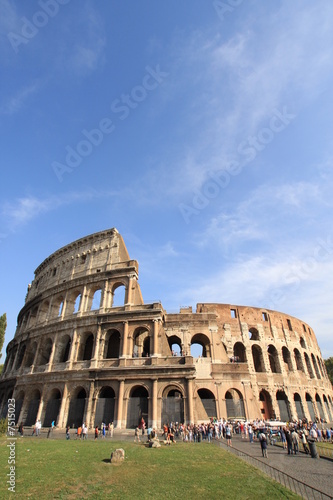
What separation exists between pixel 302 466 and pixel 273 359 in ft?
76.2

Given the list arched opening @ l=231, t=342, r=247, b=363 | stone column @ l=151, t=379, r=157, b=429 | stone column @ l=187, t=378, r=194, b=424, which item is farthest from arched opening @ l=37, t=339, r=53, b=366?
arched opening @ l=231, t=342, r=247, b=363

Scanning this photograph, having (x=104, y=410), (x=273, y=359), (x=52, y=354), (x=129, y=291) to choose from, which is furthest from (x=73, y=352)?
(x=273, y=359)

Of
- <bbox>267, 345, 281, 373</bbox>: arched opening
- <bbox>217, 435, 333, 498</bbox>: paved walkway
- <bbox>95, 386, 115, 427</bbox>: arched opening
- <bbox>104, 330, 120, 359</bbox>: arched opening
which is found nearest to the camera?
<bbox>217, 435, 333, 498</bbox>: paved walkway

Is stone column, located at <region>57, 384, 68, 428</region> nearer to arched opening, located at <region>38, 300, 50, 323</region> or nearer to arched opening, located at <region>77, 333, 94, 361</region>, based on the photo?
arched opening, located at <region>77, 333, 94, 361</region>

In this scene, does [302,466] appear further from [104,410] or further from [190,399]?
[104,410]

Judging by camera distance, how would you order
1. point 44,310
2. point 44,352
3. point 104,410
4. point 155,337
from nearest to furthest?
1. point 104,410
2. point 155,337
3. point 44,352
4. point 44,310

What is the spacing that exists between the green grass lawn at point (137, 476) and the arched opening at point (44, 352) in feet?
48.8

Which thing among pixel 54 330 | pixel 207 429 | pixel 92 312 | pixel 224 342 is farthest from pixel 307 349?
pixel 54 330

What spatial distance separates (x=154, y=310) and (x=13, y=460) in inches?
547

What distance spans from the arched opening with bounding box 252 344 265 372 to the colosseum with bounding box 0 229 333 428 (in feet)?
0.47

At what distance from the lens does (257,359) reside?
33.2 meters

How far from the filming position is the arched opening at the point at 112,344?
81.0 feet

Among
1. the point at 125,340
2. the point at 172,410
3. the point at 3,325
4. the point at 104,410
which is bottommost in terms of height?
the point at 172,410

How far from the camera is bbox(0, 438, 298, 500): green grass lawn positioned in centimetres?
796
